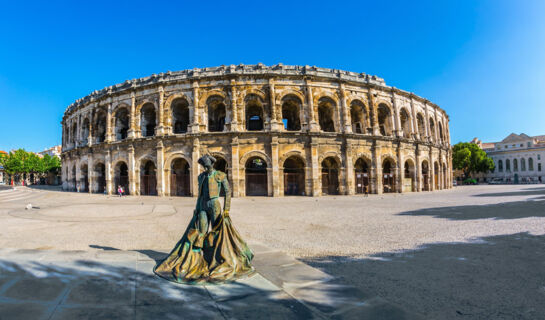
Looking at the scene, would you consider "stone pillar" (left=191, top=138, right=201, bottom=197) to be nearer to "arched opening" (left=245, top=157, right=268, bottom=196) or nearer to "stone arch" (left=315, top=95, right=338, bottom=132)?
"arched opening" (left=245, top=157, right=268, bottom=196)

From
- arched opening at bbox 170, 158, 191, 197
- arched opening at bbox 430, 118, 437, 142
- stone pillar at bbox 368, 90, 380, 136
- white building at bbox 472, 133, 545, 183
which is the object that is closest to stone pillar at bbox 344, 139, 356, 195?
stone pillar at bbox 368, 90, 380, 136

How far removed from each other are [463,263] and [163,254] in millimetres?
5327

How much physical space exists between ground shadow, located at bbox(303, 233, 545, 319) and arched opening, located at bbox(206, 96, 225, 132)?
17.5 metres

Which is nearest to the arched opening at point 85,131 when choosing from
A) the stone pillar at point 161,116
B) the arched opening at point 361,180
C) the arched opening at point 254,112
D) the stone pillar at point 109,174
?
the stone pillar at point 109,174

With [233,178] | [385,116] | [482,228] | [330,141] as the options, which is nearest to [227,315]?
[482,228]

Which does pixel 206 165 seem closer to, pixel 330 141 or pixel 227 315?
pixel 227 315

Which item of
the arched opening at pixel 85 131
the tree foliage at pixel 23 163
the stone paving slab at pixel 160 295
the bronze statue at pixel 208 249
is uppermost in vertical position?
the arched opening at pixel 85 131

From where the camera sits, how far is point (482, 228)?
6789 millimetres

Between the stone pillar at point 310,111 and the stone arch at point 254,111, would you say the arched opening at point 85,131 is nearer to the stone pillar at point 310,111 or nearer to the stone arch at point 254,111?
the stone arch at point 254,111

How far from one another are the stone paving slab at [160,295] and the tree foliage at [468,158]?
55.4m

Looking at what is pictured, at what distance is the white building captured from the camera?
50.3 metres

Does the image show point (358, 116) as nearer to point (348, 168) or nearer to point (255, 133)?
point (348, 168)

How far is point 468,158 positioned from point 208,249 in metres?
57.1

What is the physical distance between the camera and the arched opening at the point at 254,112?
64.0ft
